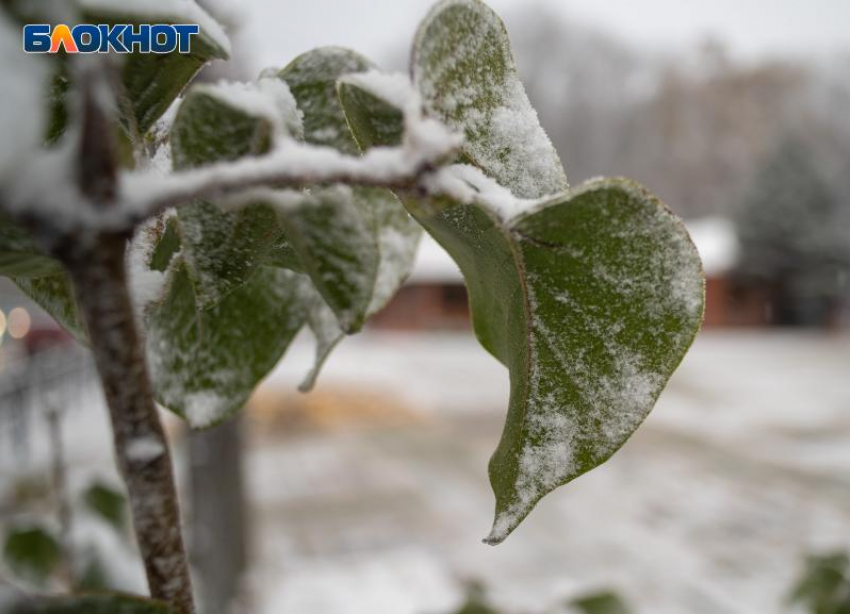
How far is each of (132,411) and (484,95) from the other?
16 cm

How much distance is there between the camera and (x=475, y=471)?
5.52 meters

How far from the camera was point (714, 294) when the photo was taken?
14.6 metres

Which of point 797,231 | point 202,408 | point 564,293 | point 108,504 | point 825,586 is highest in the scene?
point 564,293

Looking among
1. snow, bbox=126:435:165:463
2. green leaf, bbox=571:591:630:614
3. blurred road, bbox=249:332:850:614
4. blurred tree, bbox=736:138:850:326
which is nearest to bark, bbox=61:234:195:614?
snow, bbox=126:435:165:463

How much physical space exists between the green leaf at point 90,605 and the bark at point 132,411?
0.04 ft

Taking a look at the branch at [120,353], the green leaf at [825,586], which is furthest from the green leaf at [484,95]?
the green leaf at [825,586]

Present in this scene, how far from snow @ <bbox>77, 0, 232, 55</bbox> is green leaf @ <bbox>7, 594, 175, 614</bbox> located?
17cm

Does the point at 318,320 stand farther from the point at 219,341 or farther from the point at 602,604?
the point at 602,604

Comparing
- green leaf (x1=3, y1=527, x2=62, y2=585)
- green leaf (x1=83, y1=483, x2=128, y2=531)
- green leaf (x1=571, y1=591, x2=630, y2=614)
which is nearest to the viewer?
green leaf (x1=571, y1=591, x2=630, y2=614)

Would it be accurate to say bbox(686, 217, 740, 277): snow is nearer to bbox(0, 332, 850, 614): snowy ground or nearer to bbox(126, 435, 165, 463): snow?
bbox(0, 332, 850, 614): snowy ground

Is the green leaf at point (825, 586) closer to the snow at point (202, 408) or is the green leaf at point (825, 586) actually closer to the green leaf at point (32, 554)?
the snow at point (202, 408)

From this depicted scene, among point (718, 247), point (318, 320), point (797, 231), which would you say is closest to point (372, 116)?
point (318, 320)

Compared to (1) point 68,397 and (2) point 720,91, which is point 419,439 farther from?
(2) point 720,91

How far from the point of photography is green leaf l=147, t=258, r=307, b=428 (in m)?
0.34
